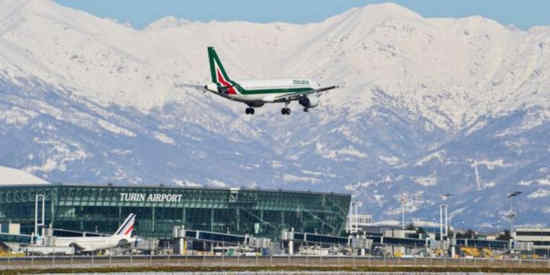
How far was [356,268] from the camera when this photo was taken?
649 ft

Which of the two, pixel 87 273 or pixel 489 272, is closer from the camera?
pixel 87 273

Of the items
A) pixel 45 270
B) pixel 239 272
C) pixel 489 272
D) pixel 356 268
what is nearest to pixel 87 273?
pixel 45 270

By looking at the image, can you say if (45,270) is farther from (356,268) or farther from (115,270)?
(356,268)

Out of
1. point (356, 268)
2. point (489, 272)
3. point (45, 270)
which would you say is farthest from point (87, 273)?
point (489, 272)

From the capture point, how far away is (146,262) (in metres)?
195

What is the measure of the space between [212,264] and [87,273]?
756 inches

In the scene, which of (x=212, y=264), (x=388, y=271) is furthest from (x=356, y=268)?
(x=212, y=264)

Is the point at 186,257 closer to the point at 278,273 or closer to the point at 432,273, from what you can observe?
the point at 278,273

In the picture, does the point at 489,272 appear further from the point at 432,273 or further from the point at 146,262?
the point at 146,262

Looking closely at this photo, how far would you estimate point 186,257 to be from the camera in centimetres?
19912

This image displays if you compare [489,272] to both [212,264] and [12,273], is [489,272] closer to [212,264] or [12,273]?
[212,264]

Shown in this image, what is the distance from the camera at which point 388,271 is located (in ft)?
646

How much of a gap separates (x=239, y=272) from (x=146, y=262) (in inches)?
463

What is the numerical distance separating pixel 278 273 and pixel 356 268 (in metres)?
10.8
